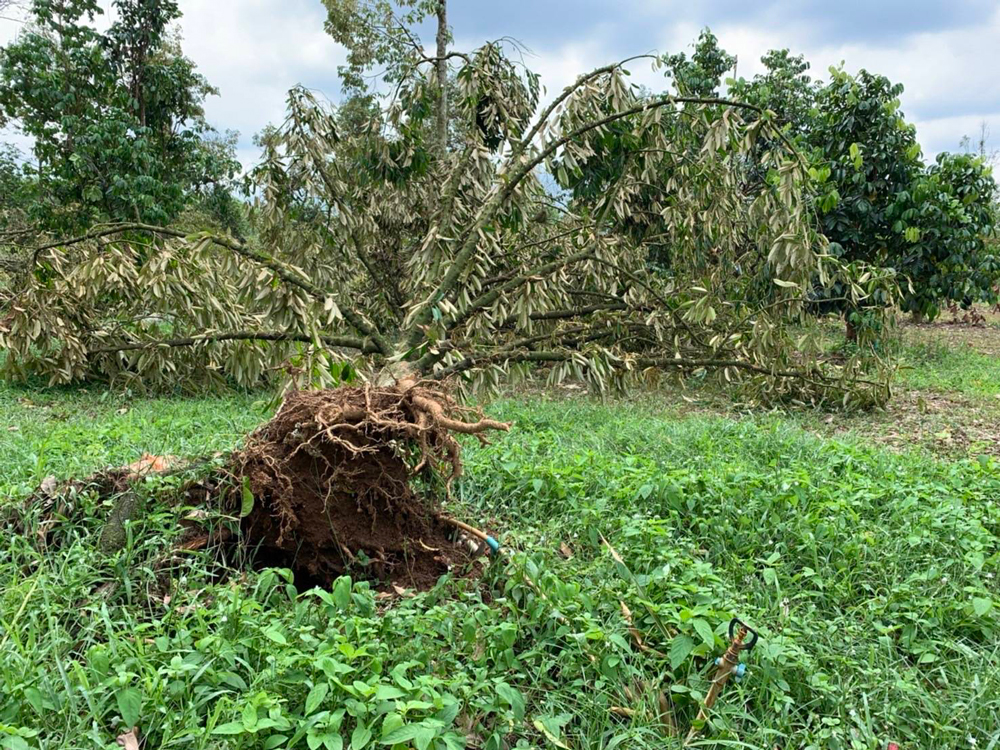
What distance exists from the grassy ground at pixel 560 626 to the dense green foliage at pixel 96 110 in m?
8.24

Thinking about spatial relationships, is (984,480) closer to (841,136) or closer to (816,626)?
(816,626)

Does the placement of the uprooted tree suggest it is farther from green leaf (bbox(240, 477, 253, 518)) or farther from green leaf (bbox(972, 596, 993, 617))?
green leaf (bbox(972, 596, 993, 617))

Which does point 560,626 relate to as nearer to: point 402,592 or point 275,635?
point 402,592

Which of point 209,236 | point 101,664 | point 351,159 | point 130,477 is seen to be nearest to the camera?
point 101,664

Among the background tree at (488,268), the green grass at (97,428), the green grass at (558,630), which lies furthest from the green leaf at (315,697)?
the background tree at (488,268)

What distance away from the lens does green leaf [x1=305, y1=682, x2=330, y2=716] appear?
167 centimetres

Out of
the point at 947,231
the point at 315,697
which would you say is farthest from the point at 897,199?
the point at 315,697

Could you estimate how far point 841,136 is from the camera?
8.64m

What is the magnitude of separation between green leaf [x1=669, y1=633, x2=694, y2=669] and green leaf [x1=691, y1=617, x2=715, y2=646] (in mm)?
42

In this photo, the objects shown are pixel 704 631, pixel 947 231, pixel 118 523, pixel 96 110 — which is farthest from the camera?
pixel 96 110

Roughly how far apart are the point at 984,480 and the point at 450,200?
437cm

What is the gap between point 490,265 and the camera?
237 inches

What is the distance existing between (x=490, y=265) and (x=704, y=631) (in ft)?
14.4

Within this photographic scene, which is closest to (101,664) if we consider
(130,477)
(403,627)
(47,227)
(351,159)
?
(403,627)
